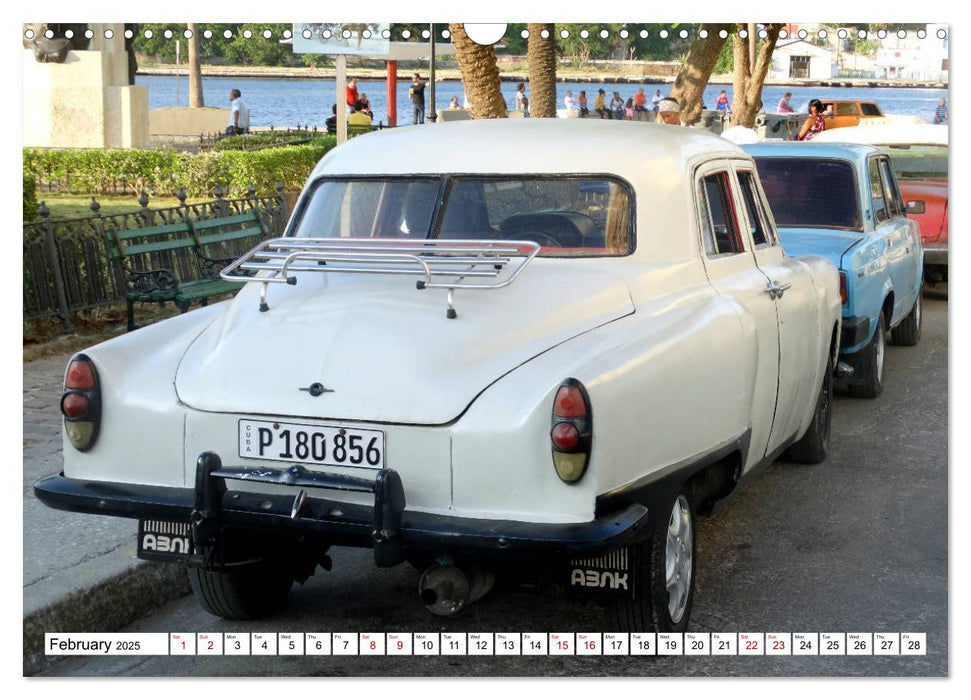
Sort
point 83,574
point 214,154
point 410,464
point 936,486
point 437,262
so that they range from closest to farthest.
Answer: point 410,464, point 437,262, point 83,574, point 936,486, point 214,154

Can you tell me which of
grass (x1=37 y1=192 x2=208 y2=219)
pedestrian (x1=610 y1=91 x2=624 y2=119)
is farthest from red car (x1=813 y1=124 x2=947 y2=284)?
pedestrian (x1=610 y1=91 x2=624 y2=119)

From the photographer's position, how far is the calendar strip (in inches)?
172

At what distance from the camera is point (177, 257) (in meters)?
10.9

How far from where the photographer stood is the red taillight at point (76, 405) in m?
4.70

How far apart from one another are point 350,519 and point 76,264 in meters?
6.89

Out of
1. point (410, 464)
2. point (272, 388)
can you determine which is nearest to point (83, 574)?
point (272, 388)

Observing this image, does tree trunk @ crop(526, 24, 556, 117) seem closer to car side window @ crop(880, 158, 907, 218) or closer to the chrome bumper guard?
car side window @ crop(880, 158, 907, 218)

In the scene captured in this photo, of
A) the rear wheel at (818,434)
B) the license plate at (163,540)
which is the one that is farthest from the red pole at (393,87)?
the license plate at (163,540)

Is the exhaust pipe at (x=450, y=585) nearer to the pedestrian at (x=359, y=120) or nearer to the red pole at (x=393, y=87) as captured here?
the red pole at (x=393, y=87)

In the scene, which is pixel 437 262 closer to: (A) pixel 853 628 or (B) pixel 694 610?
(B) pixel 694 610

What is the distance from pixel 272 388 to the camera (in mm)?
4426

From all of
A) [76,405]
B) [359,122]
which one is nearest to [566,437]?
[76,405]

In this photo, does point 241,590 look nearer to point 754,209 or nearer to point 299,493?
point 299,493

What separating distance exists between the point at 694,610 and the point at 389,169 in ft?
7.21
